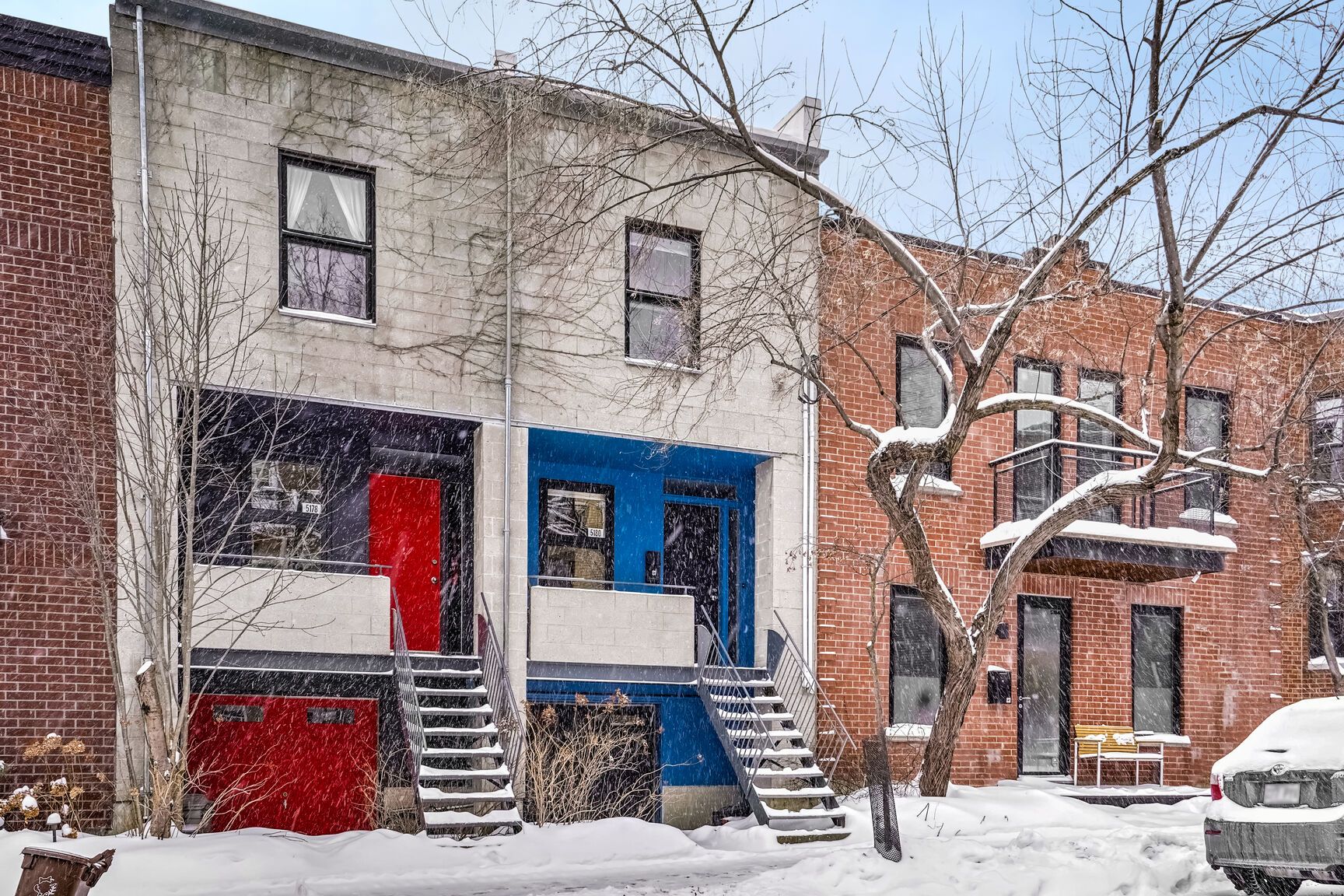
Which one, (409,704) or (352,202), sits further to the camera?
(352,202)

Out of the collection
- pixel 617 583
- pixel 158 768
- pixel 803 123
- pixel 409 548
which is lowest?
pixel 158 768

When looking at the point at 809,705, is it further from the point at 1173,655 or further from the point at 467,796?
the point at 1173,655

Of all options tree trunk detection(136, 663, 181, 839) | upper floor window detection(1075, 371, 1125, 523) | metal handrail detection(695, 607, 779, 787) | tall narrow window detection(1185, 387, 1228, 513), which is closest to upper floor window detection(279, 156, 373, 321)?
tree trunk detection(136, 663, 181, 839)

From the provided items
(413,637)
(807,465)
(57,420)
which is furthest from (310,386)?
(807,465)

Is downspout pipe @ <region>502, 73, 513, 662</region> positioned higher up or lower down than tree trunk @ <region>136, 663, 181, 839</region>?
higher up

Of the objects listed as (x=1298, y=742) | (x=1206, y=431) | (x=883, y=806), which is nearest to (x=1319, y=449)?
(x=1206, y=431)

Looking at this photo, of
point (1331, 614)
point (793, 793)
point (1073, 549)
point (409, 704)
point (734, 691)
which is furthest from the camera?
point (1331, 614)

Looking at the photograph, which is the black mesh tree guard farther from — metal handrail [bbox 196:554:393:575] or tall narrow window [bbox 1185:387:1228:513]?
tall narrow window [bbox 1185:387:1228:513]

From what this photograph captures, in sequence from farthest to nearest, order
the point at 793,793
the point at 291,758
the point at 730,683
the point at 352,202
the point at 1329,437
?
the point at 1329,437 → the point at 730,683 → the point at 352,202 → the point at 291,758 → the point at 793,793

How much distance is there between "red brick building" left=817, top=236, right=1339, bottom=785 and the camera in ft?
Result: 50.3

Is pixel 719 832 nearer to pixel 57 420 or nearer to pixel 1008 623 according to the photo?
pixel 1008 623

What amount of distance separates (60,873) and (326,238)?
787cm

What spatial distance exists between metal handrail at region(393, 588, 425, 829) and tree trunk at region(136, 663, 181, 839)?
2106 millimetres

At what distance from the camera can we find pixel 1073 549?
49.8ft
